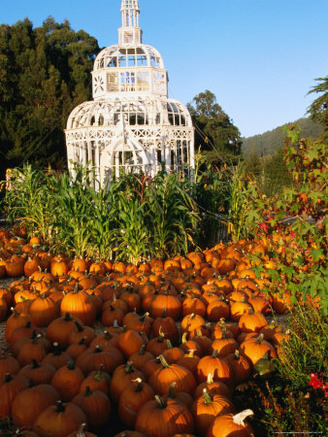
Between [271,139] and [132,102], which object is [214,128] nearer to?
[132,102]

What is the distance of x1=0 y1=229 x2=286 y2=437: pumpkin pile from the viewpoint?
201 cm

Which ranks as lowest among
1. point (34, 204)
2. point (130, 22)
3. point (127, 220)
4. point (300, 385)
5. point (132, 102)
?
point (300, 385)

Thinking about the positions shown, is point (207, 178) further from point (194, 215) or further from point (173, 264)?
point (173, 264)

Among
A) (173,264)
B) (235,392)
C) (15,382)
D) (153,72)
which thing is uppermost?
(153,72)

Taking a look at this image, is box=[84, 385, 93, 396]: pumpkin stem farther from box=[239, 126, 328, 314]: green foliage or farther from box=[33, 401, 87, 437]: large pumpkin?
box=[239, 126, 328, 314]: green foliage

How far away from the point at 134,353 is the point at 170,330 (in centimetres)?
53

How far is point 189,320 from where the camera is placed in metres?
3.18

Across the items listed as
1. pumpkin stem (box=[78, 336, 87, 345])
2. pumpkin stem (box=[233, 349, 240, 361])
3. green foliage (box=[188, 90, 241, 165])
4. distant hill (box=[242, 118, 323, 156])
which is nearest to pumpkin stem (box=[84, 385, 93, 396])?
pumpkin stem (box=[78, 336, 87, 345])

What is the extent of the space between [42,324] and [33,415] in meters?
1.36

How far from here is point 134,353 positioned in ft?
8.70

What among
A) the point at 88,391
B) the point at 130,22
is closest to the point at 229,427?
the point at 88,391

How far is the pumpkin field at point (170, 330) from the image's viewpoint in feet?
6.72

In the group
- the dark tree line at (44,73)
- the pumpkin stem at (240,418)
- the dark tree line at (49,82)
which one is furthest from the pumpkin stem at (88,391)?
the dark tree line at (44,73)

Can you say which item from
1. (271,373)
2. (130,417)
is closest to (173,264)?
(271,373)
